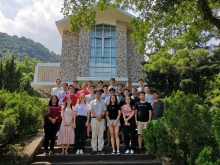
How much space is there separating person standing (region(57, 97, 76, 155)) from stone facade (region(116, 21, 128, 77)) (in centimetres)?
1232

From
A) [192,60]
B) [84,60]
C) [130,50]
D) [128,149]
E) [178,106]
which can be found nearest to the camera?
[178,106]

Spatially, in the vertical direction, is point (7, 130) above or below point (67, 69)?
below

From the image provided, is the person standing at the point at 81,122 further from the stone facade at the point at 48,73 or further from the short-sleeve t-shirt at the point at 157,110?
the stone facade at the point at 48,73

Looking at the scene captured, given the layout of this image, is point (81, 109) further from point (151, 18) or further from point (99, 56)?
point (99, 56)

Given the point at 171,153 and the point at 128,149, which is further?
the point at 128,149

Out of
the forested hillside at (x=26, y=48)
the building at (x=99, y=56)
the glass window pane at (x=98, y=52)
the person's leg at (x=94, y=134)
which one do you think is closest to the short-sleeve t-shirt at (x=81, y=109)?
the person's leg at (x=94, y=134)

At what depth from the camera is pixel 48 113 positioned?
6012mm

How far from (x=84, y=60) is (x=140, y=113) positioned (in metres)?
13.0

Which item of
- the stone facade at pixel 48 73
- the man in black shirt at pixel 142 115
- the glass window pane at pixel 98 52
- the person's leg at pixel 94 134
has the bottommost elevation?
the person's leg at pixel 94 134

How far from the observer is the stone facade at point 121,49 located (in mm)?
18375

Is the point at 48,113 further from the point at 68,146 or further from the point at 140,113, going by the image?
the point at 140,113

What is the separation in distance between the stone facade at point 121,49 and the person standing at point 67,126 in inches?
485

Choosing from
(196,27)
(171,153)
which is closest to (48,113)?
(171,153)

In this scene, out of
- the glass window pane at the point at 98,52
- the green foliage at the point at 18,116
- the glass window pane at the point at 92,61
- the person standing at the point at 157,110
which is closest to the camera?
the green foliage at the point at 18,116
